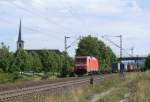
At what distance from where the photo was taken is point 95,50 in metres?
145

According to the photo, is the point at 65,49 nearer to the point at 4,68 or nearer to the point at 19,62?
the point at 19,62

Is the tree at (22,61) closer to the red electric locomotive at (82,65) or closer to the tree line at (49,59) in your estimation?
the tree line at (49,59)

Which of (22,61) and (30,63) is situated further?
(30,63)

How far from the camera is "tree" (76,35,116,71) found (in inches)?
5563

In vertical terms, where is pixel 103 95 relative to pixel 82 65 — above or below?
below

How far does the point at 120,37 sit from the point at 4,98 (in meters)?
119

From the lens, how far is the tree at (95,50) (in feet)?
464

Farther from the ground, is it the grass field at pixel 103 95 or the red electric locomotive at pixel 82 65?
the red electric locomotive at pixel 82 65

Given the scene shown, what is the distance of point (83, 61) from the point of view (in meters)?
80.4

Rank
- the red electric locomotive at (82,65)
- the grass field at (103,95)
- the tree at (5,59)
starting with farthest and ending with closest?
the red electric locomotive at (82,65), the tree at (5,59), the grass field at (103,95)

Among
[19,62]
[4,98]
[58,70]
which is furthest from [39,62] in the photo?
[4,98]

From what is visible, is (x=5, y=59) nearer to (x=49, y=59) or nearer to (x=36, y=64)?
(x=36, y=64)

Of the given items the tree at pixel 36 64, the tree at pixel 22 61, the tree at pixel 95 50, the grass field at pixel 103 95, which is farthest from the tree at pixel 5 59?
the tree at pixel 95 50

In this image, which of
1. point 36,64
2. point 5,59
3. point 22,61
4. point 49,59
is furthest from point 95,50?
point 5,59
